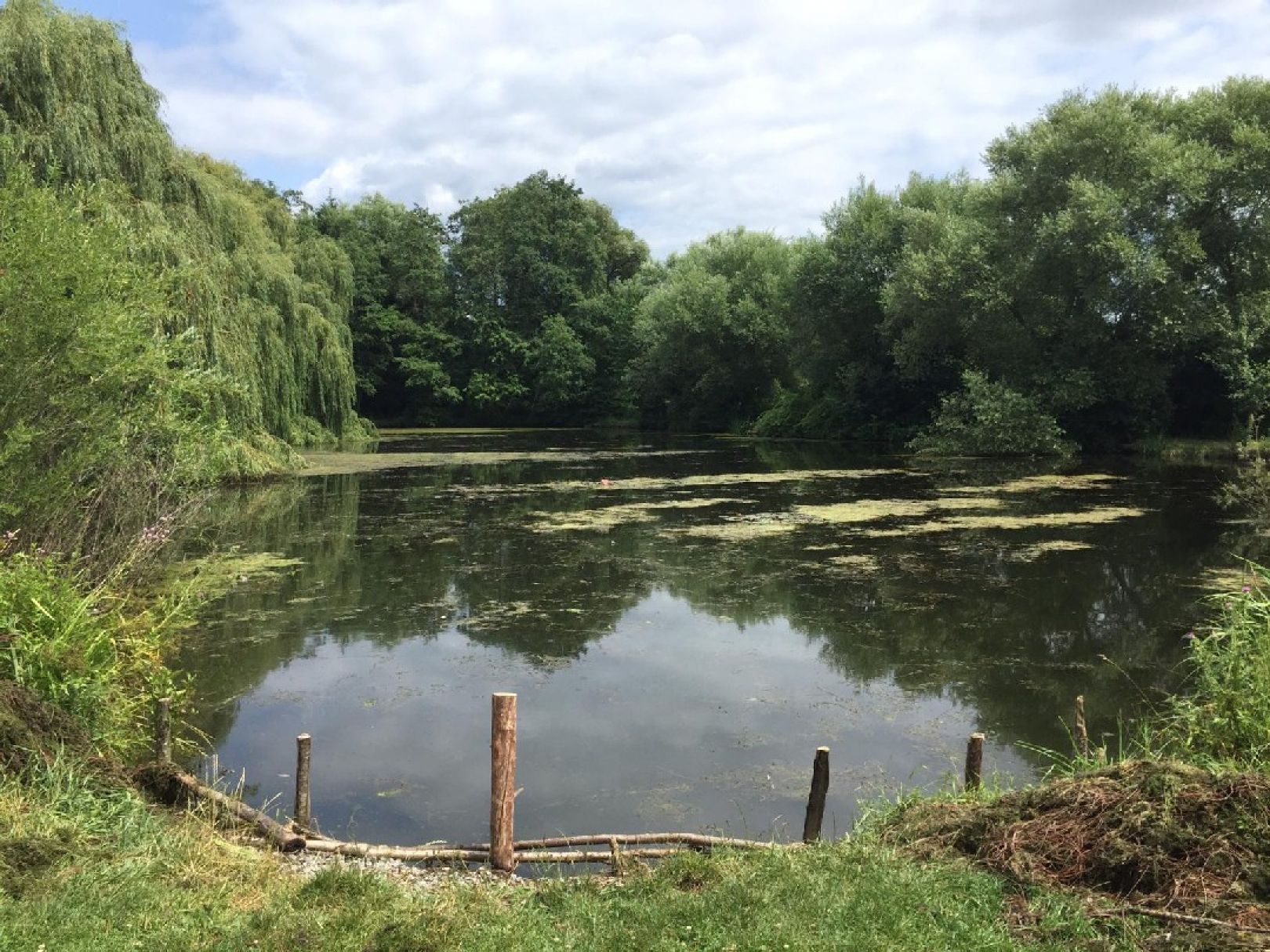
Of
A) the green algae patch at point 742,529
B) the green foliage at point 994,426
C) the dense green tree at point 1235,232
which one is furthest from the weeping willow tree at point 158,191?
the dense green tree at point 1235,232

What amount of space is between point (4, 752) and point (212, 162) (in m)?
25.9

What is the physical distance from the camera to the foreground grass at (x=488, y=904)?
344 centimetres

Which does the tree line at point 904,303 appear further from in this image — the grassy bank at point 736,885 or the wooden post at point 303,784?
the wooden post at point 303,784

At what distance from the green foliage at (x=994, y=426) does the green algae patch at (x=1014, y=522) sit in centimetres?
1063

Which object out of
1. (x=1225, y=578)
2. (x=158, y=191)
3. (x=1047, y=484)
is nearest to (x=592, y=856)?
(x=1225, y=578)

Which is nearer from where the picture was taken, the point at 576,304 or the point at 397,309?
the point at 397,309

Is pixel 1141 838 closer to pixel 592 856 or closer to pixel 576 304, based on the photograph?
pixel 592 856

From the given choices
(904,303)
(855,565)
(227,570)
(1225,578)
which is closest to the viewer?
(1225,578)

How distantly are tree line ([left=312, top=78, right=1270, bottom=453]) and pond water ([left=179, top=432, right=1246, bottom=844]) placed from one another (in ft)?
19.1

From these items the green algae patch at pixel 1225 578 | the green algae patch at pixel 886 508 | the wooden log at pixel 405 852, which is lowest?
the wooden log at pixel 405 852

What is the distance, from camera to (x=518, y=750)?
6.38 m

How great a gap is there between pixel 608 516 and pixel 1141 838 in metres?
12.7

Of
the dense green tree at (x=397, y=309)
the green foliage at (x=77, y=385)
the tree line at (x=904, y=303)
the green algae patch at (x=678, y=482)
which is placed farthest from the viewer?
the dense green tree at (x=397, y=309)

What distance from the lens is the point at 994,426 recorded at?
26.9 m
